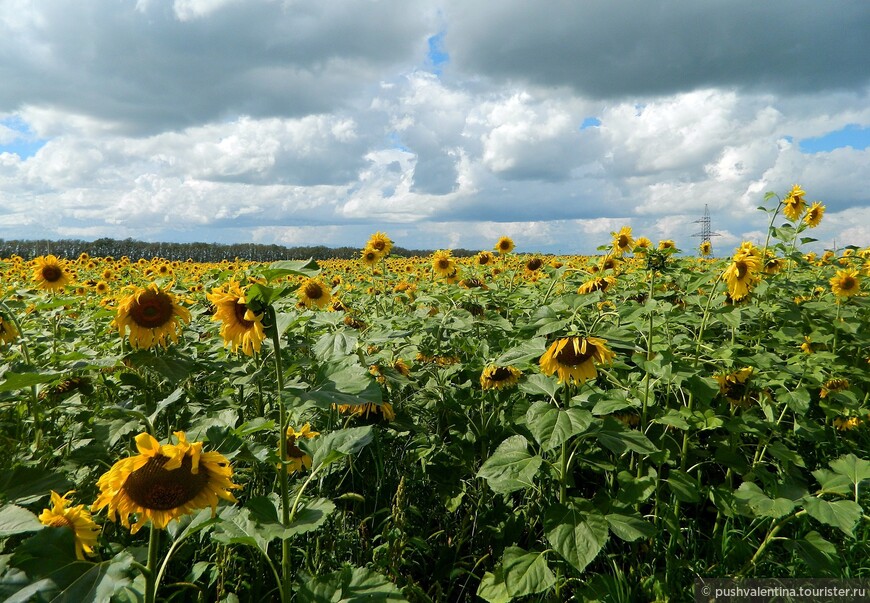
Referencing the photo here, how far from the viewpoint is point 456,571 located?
2.51 m

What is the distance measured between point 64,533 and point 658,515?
2.54 meters

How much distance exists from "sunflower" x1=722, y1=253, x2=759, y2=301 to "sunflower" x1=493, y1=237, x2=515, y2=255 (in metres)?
4.17

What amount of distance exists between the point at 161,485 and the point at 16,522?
1.18ft

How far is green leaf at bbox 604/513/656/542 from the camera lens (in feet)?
7.02

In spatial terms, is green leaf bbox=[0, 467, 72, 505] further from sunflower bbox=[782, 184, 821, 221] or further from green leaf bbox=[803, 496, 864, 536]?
sunflower bbox=[782, 184, 821, 221]

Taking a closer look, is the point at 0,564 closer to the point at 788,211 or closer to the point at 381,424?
the point at 381,424

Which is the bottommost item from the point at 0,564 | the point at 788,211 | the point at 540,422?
the point at 0,564

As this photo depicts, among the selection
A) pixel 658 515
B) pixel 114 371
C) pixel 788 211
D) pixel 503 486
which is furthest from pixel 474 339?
pixel 788 211

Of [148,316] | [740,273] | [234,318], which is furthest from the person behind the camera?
[740,273]

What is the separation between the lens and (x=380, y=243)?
7.23 m

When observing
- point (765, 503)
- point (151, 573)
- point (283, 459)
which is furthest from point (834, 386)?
point (151, 573)

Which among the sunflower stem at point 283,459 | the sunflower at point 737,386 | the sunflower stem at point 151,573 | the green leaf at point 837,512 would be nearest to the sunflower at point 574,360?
the green leaf at point 837,512

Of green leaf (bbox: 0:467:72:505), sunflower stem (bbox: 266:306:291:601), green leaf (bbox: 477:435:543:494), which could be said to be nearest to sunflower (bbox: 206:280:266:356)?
sunflower stem (bbox: 266:306:291:601)

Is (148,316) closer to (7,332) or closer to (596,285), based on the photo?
(7,332)
